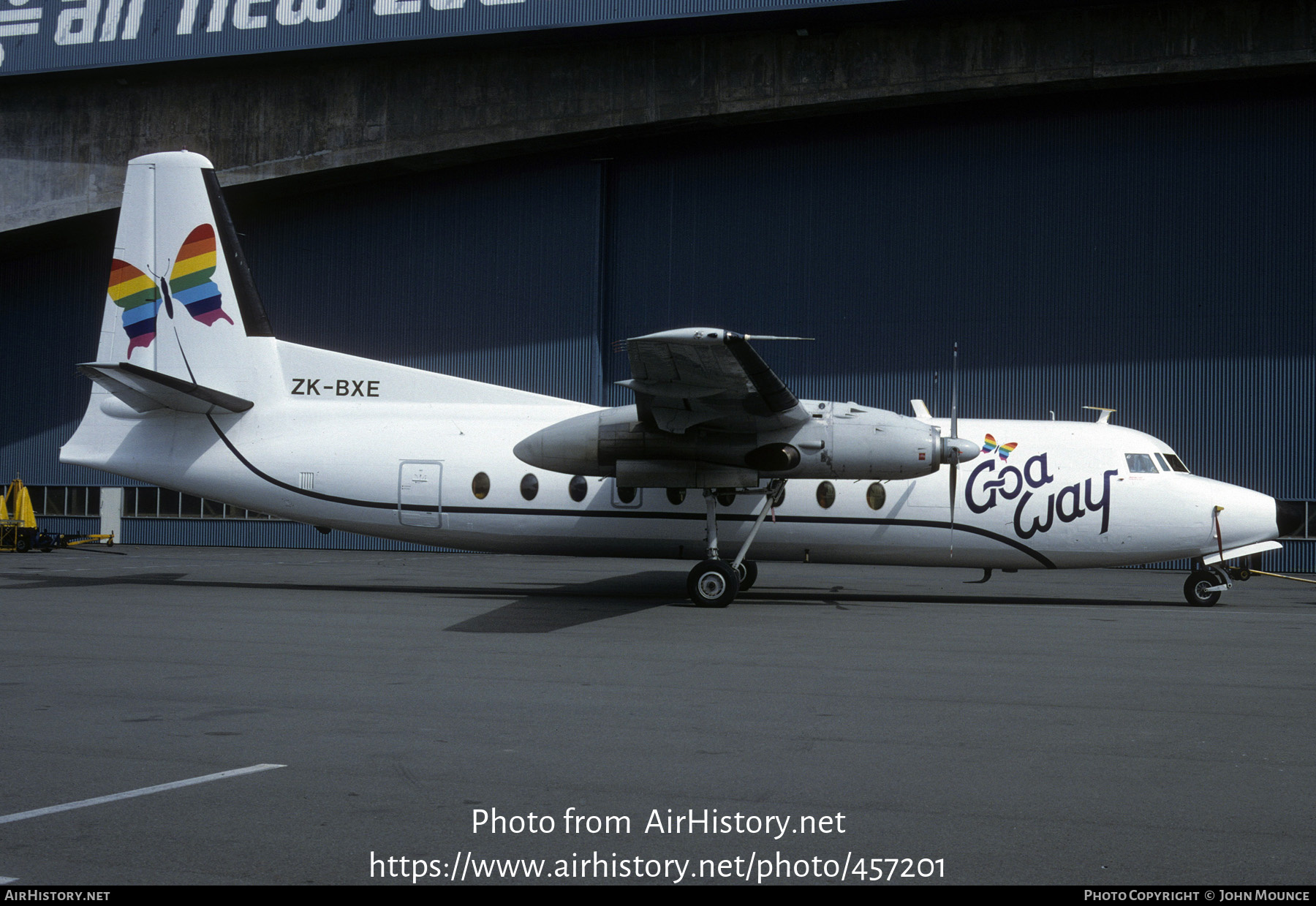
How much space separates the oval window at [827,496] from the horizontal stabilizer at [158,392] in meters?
9.24

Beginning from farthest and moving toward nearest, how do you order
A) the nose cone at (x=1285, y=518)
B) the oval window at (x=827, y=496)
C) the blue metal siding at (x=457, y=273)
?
the blue metal siding at (x=457, y=273), the oval window at (x=827, y=496), the nose cone at (x=1285, y=518)

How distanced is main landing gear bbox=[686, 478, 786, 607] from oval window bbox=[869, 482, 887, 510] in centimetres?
134

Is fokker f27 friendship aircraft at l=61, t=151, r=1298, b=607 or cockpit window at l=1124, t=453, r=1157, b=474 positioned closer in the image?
fokker f27 friendship aircraft at l=61, t=151, r=1298, b=607

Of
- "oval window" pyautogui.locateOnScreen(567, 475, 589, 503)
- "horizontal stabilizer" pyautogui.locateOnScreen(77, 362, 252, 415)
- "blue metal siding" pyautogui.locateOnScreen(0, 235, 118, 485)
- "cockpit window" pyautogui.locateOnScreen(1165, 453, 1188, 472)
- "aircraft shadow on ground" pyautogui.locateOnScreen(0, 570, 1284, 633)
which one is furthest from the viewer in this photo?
"blue metal siding" pyautogui.locateOnScreen(0, 235, 118, 485)

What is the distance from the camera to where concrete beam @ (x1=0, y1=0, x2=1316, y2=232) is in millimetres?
26391

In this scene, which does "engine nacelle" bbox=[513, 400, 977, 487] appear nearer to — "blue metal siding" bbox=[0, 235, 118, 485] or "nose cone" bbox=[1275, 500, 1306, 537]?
"nose cone" bbox=[1275, 500, 1306, 537]

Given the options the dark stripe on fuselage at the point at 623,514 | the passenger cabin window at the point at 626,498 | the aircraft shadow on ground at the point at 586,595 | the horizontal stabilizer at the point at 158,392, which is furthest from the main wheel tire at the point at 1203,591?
the horizontal stabilizer at the point at 158,392

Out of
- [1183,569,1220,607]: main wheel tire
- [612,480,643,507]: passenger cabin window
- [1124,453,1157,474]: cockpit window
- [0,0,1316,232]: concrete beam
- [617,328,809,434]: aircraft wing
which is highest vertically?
[0,0,1316,232]: concrete beam

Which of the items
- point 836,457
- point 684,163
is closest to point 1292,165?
point 684,163

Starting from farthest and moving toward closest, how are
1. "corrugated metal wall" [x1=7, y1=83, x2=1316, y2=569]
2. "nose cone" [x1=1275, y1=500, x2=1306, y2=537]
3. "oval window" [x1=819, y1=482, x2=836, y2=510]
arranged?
"corrugated metal wall" [x1=7, y1=83, x2=1316, y2=569] < "oval window" [x1=819, y1=482, x2=836, y2=510] < "nose cone" [x1=1275, y1=500, x2=1306, y2=537]

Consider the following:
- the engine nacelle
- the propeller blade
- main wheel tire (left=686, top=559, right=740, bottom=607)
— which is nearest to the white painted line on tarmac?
the engine nacelle

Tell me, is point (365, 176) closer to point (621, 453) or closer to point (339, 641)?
point (621, 453)

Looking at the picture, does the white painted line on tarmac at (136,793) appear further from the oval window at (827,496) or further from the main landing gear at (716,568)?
the oval window at (827,496)

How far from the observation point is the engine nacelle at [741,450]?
49.6ft
